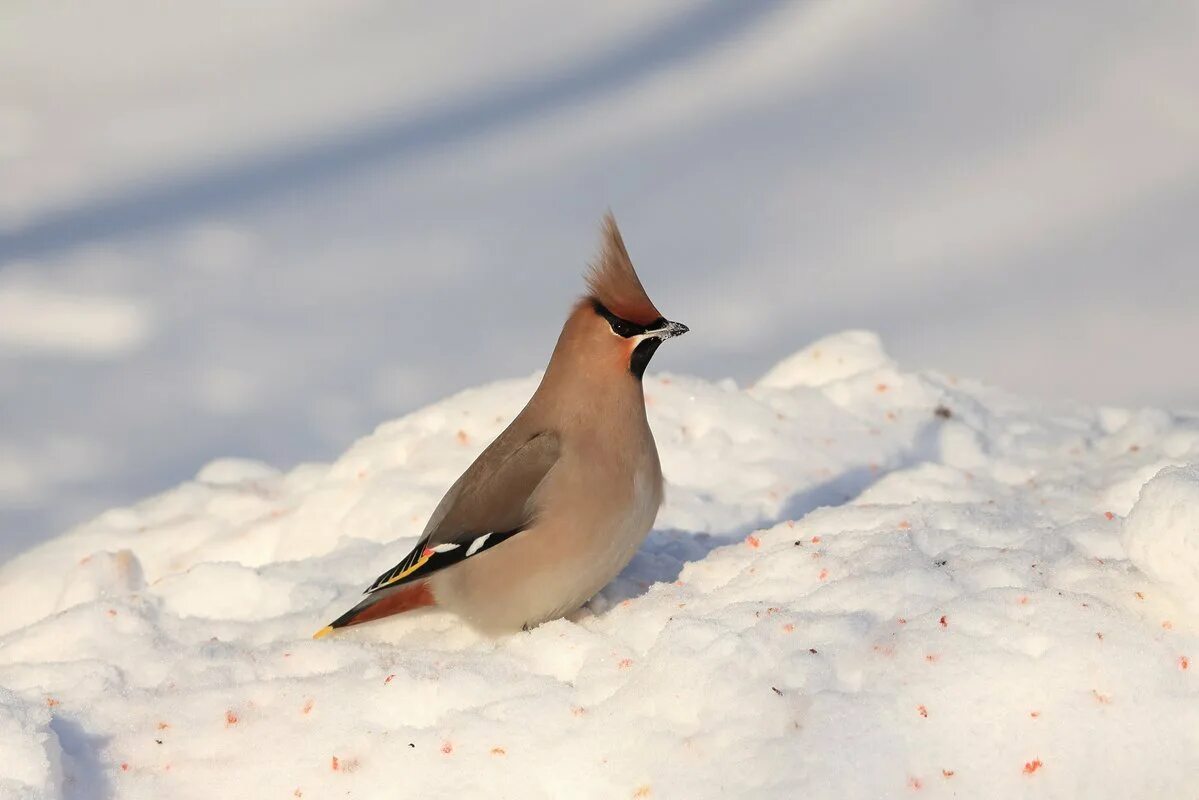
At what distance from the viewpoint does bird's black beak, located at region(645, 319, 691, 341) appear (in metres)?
3.51

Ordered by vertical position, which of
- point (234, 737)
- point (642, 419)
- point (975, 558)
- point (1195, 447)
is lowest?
point (1195, 447)

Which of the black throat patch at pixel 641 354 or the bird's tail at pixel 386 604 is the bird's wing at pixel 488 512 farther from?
the black throat patch at pixel 641 354

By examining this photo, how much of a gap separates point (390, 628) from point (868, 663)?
1.39 m

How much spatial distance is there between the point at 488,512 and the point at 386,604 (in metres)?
0.38

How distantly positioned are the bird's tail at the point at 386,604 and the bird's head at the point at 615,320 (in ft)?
2.37

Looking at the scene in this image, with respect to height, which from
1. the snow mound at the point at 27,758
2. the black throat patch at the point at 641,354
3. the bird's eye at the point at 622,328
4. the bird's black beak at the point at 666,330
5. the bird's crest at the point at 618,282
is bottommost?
the snow mound at the point at 27,758

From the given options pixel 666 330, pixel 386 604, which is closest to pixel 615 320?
pixel 666 330

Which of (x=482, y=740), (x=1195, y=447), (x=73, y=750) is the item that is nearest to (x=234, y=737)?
(x=73, y=750)

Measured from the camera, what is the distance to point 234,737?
9.93 feet

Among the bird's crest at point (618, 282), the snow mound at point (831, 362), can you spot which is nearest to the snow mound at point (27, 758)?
the bird's crest at point (618, 282)

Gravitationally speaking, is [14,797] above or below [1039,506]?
above

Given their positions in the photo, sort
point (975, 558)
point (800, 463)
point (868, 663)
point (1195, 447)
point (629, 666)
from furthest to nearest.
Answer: point (800, 463)
point (1195, 447)
point (975, 558)
point (629, 666)
point (868, 663)

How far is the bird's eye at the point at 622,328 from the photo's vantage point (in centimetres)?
355

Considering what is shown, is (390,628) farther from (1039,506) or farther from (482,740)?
(1039,506)
